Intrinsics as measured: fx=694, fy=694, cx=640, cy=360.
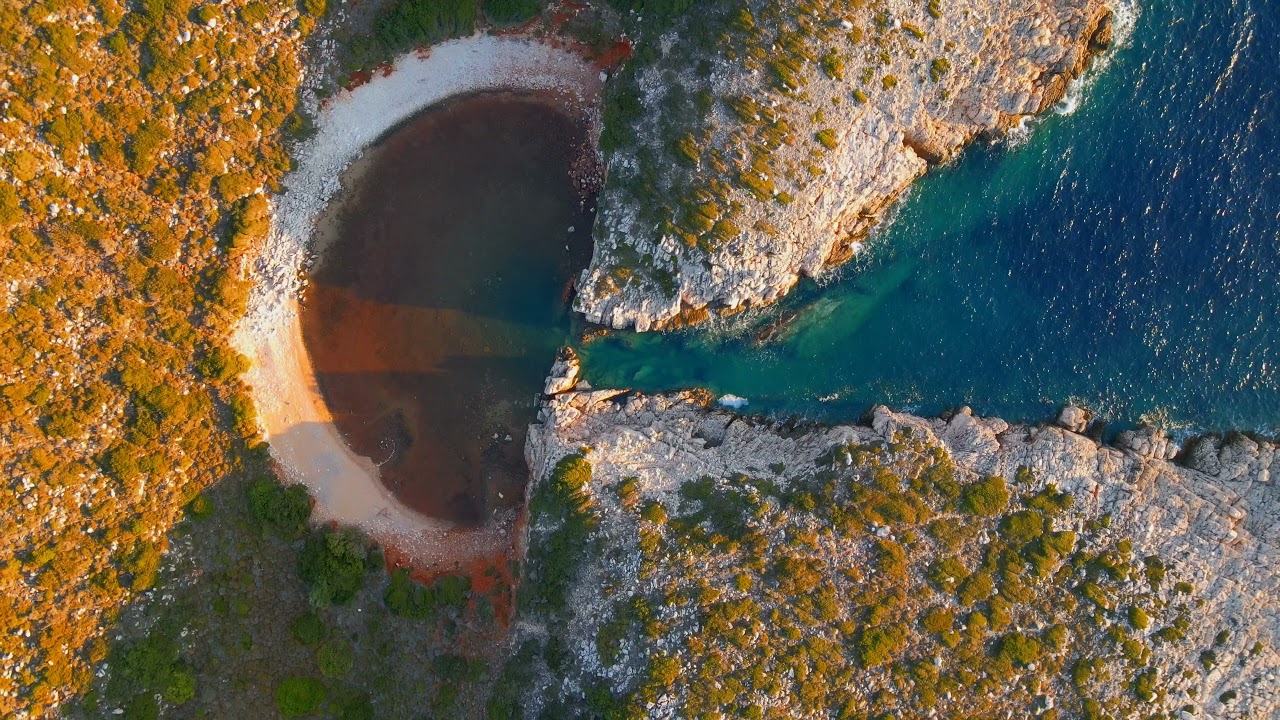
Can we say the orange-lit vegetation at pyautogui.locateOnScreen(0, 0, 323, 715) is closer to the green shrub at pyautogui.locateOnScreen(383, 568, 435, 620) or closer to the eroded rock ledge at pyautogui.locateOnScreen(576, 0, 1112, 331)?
the green shrub at pyautogui.locateOnScreen(383, 568, 435, 620)

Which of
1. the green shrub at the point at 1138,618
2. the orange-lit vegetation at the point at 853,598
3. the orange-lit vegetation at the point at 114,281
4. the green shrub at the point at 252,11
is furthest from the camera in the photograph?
the green shrub at the point at 252,11

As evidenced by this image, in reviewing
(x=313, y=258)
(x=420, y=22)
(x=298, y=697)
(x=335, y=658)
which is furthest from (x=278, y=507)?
(x=420, y=22)

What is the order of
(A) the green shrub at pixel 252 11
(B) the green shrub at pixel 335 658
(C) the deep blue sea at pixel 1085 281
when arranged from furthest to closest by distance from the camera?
(C) the deep blue sea at pixel 1085 281 → (B) the green shrub at pixel 335 658 → (A) the green shrub at pixel 252 11

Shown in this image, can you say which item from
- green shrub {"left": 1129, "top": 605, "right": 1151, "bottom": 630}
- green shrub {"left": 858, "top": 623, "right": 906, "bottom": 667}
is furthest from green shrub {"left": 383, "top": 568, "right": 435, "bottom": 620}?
green shrub {"left": 1129, "top": 605, "right": 1151, "bottom": 630}

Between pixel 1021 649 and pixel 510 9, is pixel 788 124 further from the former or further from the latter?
pixel 1021 649

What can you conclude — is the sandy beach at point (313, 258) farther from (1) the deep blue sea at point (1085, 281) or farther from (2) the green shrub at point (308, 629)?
(1) the deep blue sea at point (1085, 281)

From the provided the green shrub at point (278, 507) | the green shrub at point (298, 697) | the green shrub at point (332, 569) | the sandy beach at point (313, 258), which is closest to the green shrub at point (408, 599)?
the sandy beach at point (313, 258)
